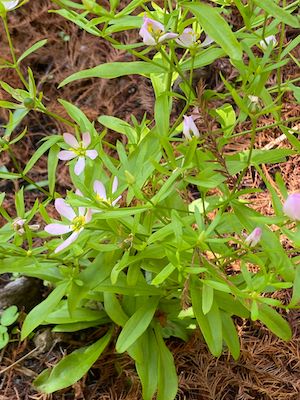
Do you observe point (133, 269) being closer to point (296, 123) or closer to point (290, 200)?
point (290, 200)

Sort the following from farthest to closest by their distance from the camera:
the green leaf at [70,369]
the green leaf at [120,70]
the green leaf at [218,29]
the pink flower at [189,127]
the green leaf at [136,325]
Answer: the green leaf at [70,369], the green leaf at [136,325], the green leaf at [120,70], the pink flower at [189,127], the green leaf at [218,29]

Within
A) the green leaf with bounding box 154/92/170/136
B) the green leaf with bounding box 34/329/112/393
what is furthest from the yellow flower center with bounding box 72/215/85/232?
the green leaf with bounding box 34/329/112/393

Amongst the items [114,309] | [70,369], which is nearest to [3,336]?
[70,369]

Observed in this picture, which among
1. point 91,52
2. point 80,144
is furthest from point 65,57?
point 80,144

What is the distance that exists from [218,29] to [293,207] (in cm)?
29

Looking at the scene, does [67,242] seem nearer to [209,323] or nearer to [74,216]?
[74,216]

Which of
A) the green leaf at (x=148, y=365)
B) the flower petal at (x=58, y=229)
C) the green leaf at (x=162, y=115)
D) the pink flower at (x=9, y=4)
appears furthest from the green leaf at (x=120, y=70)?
the green leaf at (x=148, y=365)

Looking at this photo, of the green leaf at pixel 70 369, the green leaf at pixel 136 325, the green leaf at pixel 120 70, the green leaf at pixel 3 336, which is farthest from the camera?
the green leaf at pixel 3 336

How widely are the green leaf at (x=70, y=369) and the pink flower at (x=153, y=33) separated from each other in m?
0.74

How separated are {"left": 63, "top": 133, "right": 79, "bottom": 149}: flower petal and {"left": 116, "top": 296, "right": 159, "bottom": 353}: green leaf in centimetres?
37

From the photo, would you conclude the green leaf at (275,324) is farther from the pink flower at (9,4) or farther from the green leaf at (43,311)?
the pink flower at (9,4)

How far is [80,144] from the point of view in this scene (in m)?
1.25

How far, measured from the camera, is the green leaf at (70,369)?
4.66ft

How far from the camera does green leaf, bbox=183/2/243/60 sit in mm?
938
